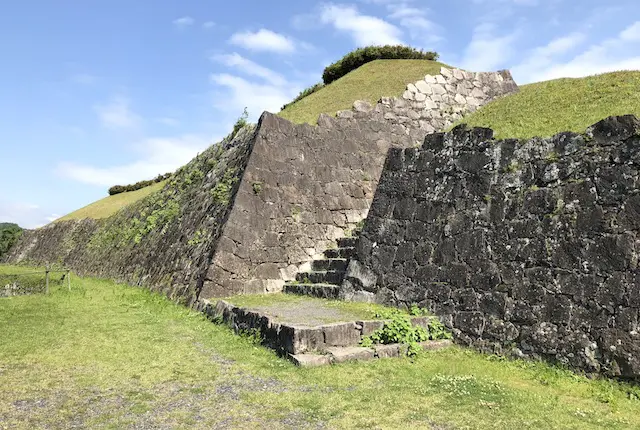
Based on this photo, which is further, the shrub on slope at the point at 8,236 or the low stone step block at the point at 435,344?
the shrub on slope at the point at 8,236

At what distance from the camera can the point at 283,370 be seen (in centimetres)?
620

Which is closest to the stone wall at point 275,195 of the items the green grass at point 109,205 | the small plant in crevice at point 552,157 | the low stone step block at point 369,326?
the low stone step block at point 369,326

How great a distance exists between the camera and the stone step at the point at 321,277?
10.5 m

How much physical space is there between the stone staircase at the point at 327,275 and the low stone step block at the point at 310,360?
328cm

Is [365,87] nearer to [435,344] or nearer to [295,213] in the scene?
[295,213]

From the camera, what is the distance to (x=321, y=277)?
1105 centimetres

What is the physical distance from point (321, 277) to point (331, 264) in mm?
664

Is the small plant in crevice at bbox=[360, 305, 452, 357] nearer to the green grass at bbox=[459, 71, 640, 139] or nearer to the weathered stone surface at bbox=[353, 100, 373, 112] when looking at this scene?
the green grass at bbox=[459, 71, 640, 139]

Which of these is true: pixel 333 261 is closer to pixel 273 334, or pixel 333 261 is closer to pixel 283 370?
pixel 273 334

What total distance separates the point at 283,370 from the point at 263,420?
5.09 feet

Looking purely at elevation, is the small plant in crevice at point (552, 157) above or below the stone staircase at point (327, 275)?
above

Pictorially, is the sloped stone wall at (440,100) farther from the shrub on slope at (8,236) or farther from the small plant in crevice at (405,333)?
the shrub on slope at (8,236)

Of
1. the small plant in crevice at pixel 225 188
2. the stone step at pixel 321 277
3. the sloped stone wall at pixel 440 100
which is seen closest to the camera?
the stone step at pixel 321 277

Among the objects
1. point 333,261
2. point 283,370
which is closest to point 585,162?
point 283,370
